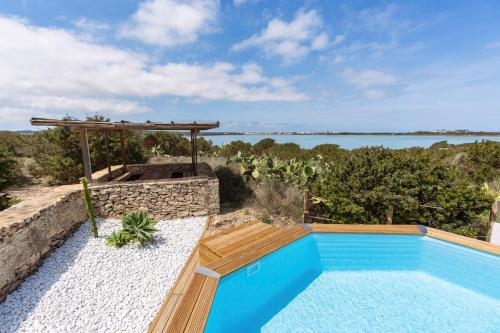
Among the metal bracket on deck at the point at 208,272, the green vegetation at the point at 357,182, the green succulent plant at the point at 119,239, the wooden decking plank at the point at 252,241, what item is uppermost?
the green vegetation at the point at 357,182

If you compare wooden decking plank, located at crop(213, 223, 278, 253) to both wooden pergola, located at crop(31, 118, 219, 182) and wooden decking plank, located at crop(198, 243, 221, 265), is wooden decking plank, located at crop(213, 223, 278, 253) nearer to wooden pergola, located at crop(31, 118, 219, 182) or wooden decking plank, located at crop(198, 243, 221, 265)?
wooden decking plank, located at crop(198, 243, 221, 265)

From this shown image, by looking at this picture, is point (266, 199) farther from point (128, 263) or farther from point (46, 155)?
point (46, 155)

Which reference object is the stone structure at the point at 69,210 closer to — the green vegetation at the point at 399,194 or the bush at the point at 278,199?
the bush at the point at 278,199

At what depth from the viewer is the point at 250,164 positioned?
32.2ft

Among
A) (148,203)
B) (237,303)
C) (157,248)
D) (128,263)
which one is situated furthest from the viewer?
(148,203)

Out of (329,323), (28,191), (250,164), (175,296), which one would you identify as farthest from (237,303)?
(28,191)

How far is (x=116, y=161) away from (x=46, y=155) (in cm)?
364

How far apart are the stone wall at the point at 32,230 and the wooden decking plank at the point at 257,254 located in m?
3.82

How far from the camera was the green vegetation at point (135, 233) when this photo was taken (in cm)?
557

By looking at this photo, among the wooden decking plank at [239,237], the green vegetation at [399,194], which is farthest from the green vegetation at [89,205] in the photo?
the green vegetation at [399,194]

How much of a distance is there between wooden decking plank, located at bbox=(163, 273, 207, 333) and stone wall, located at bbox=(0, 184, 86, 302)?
347 centimetres

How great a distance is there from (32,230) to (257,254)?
4706 millimetres

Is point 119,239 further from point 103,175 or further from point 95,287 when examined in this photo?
point 103,175

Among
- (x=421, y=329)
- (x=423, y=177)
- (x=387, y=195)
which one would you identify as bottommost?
(x=421, y=329)
